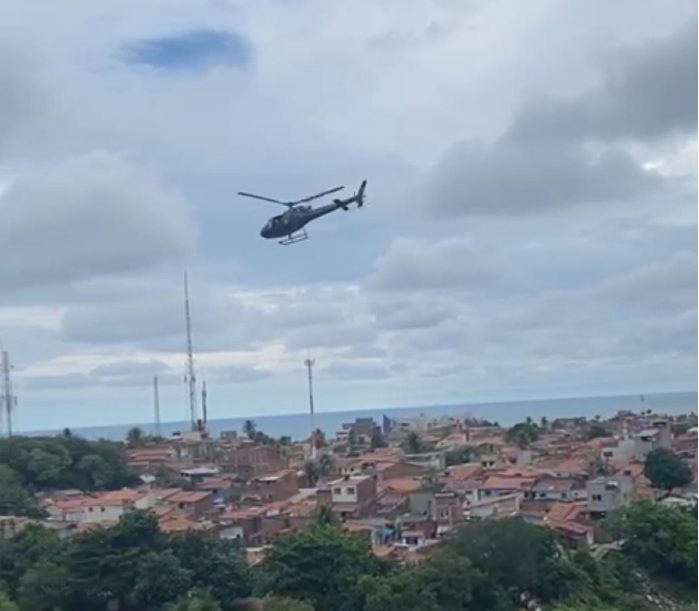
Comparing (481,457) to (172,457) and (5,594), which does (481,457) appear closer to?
(172,457)

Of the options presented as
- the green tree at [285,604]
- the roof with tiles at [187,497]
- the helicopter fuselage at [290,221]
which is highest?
the helicopter fuselage at [290,221]

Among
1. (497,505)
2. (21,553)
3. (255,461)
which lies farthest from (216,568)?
(255,461)

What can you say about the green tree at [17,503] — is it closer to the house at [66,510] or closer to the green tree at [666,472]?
the house at [66,510]

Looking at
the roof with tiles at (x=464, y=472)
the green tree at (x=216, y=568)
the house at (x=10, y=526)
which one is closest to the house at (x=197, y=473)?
the roof with tiles at (x=464, y=472)

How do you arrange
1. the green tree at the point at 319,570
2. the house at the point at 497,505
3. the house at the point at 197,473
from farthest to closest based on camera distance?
1. the house at the point at 197,473
2. the house at the point at 497,505
3. the green tree at the point at 319,570

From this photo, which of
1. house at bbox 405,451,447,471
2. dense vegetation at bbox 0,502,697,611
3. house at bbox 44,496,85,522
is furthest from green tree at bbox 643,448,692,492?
house at bbox 44,496,85,522

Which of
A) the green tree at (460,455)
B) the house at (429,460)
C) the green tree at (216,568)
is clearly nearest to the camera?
the green tree at (216,568)

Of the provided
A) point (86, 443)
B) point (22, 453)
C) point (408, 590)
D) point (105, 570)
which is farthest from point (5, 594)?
point (86, 443)
